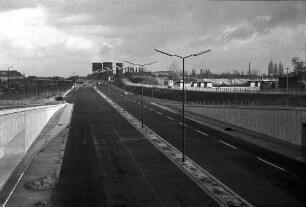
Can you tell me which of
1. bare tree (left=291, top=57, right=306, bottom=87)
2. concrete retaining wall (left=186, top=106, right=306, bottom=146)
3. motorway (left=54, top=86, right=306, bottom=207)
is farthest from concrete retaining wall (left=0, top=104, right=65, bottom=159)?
bare tree (left=291, top=57, right=306, bottom=87)

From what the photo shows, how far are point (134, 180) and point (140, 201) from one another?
673 cm

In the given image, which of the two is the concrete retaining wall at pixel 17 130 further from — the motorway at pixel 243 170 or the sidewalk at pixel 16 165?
the motorway at pixel 243 170

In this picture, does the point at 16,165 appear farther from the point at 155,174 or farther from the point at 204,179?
the point at 204,179

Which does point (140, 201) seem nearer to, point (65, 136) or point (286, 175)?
point (286, 175)

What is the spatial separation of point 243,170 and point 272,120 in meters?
22.5

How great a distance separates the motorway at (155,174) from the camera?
3009cm

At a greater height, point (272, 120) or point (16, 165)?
point (272, 120)

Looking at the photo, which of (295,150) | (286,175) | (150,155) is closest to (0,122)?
(150,155)

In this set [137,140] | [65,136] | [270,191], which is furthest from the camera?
[65,136]

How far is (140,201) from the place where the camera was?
2950 centimetres

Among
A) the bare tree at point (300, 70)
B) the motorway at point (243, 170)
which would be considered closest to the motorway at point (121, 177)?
the motorway at point (243, 170)

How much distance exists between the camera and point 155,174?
38.5 meters

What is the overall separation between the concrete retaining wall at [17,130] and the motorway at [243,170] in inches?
776

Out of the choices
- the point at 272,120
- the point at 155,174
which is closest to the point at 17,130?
the point at 155,174
